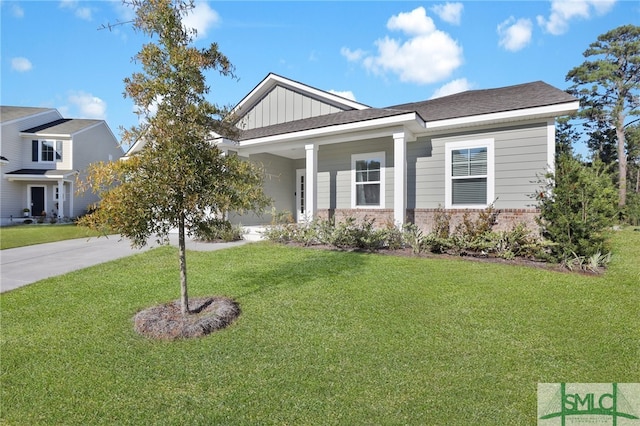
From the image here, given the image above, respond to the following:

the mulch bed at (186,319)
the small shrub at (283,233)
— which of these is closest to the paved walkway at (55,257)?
the small shrub at (283,233)

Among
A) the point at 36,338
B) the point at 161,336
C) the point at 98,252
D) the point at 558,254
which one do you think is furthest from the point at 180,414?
the point at 98,252

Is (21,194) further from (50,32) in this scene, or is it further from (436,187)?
(436,187)

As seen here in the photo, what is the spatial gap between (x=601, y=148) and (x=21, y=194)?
44564mm

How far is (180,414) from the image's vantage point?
2.43 metres

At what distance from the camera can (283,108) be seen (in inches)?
496

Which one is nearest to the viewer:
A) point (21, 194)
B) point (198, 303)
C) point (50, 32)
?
point (198, 303)

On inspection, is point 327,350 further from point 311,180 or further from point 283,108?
point 283,108

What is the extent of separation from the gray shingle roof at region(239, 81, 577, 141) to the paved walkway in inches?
170

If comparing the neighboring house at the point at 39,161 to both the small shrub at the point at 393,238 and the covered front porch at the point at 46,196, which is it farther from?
the small shrub at the point at 393,238

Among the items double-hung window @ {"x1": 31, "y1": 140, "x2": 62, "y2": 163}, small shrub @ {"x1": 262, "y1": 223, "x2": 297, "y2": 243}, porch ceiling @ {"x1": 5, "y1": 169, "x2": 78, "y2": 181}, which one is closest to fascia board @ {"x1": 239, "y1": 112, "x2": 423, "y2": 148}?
small shrub @ {"x1": 262, "y1": 223, "x2": 297, "y2": 243}

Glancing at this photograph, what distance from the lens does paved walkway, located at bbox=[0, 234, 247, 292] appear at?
21.5 ft

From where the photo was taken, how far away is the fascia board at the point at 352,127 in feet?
27.8

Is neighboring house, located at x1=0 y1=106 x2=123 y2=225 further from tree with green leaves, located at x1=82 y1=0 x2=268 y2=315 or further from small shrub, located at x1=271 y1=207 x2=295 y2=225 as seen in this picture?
A: tree with green leaves, located at x1=82 y1=0 x2=268 y2=315

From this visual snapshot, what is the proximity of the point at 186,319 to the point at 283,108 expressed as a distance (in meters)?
10.1
